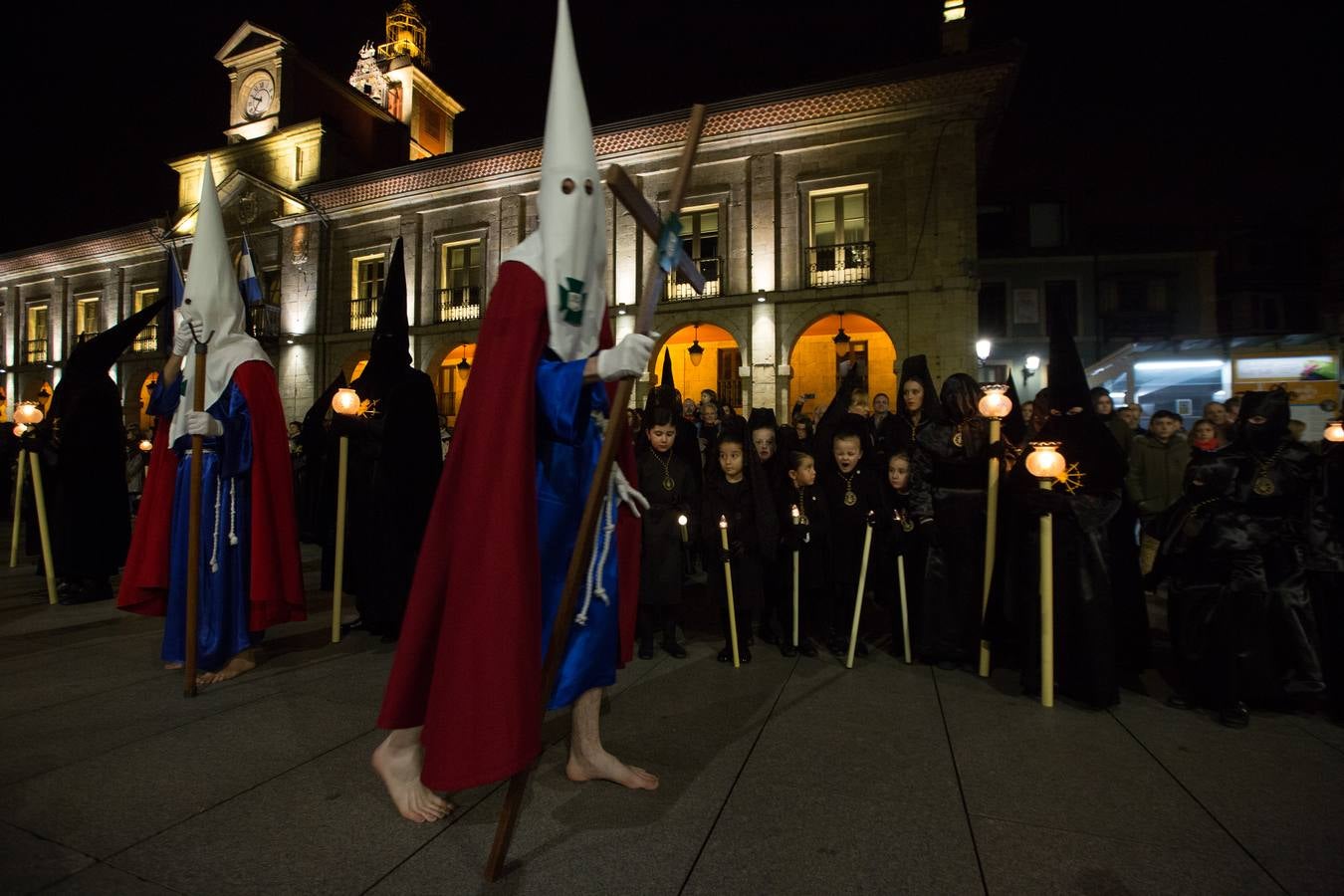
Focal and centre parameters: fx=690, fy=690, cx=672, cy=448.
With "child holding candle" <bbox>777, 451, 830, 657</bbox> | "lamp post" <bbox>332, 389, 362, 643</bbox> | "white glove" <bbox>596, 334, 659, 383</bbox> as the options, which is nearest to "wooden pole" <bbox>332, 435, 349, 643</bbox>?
"lamp post" <bbox>332, 389, 362, 643</bbox>

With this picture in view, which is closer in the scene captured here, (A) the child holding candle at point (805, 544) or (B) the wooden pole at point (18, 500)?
(A) the child holding candle at point (805, 544)

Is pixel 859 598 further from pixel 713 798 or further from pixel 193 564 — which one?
pixel 193 564

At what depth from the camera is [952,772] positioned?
308 centimetres

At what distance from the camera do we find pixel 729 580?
16.2ft

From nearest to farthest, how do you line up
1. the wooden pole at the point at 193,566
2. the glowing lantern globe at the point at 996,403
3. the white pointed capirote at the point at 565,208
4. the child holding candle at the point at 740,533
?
1. the white pointed capirote at the point at 565,208
2. the wooden pole at the point at 193,566
3. the glowing lantern globe at the point at 996,403
4. the child holding candle at the point at 740,533

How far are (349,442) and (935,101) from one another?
1654 centimetres

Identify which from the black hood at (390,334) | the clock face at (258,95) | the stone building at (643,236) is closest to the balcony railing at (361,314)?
the stone building at (643,236)

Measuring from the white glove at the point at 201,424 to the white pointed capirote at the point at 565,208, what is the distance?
105 inches

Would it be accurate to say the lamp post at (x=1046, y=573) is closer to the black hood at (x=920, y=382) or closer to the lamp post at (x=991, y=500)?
the lamp post at (x=991, y=500)

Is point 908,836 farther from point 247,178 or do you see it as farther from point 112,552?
point 247,178

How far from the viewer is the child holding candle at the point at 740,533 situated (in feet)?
16.7

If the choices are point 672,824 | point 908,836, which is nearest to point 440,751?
point 672,824

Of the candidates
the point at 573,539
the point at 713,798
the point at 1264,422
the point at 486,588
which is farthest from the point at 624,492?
the point at 1264,422

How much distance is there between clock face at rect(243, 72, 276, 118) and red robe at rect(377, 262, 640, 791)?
30.8 metres
